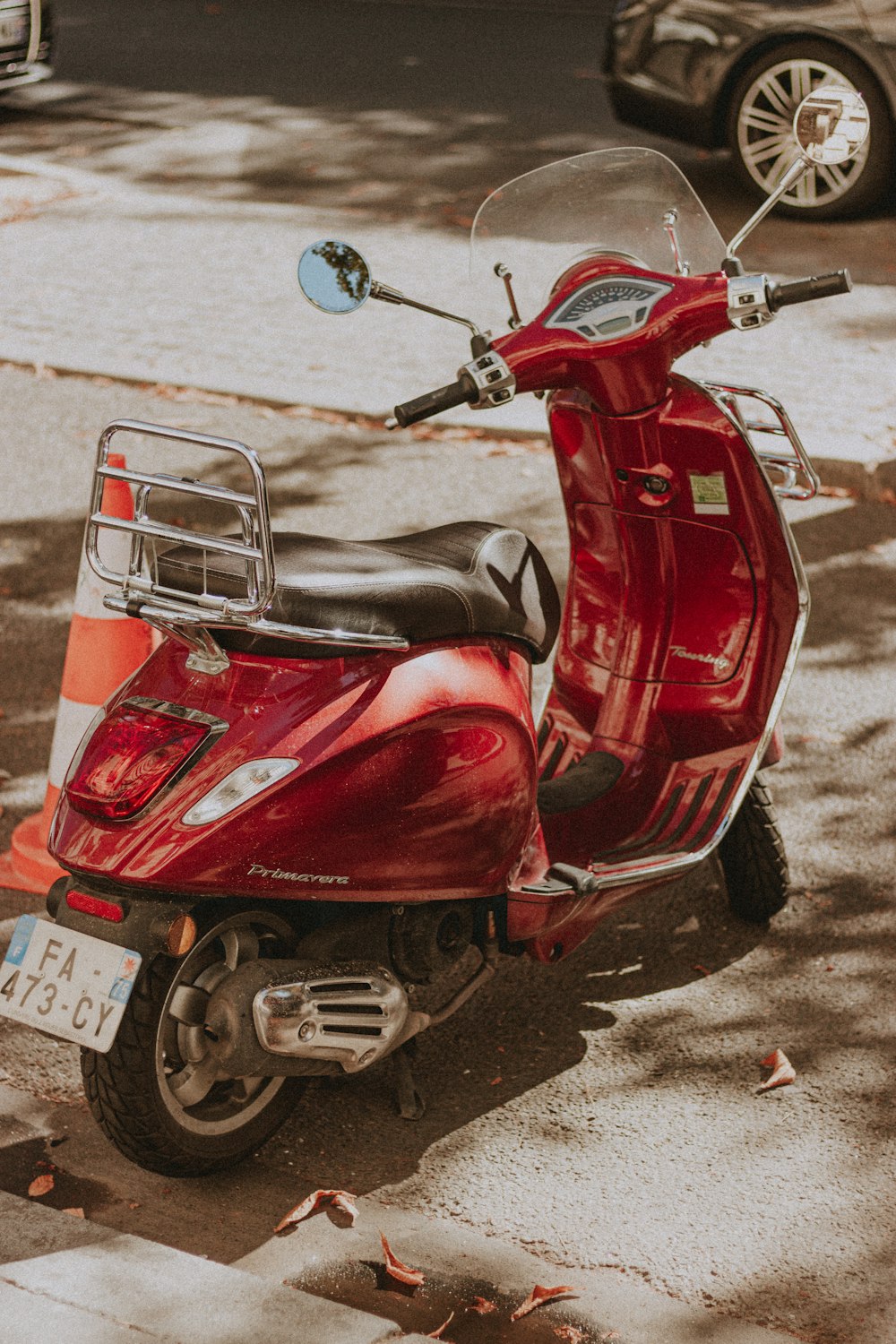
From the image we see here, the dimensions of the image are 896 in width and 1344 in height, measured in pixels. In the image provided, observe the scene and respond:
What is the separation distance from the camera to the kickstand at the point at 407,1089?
3.28m

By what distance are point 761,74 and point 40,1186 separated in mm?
7421

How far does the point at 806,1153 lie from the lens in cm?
316

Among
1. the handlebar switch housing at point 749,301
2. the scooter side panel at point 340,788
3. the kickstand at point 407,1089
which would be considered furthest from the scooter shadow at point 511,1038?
the handlebar switch housing at point 749,301

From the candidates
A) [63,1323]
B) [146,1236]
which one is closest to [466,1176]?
[146,1236]

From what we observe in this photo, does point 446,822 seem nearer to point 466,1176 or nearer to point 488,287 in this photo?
point 466,1176

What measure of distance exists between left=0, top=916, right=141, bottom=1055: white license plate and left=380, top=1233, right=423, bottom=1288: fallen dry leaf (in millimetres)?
618

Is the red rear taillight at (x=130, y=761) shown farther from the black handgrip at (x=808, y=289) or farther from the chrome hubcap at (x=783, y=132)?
the chrome hubcap at (x=783, y=132)

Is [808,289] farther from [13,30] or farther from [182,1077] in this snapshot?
[13,30]

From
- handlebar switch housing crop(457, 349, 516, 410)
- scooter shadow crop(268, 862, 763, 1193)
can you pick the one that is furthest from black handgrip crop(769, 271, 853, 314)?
scooter shadow crop(268, 862, 763, 1193)

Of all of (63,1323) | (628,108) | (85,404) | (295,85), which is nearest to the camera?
(63,1323)

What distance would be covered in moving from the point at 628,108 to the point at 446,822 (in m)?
7.22

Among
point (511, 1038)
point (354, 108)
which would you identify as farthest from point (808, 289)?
point (354, 108)

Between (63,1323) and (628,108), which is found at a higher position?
(628,108)

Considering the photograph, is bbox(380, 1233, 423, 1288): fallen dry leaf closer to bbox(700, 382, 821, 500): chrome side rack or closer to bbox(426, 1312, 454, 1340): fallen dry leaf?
bbox(426, 1312, 454, 1340): fallen dry leaf
